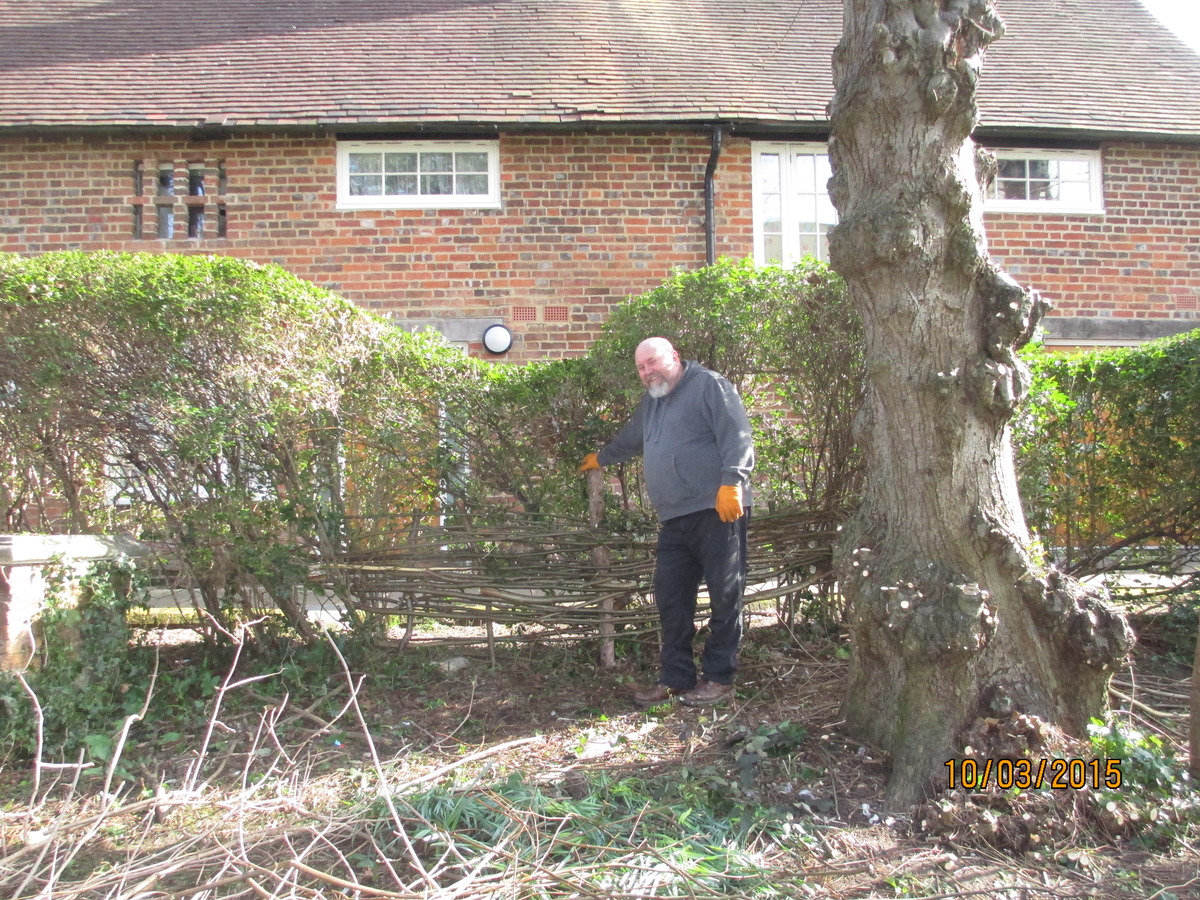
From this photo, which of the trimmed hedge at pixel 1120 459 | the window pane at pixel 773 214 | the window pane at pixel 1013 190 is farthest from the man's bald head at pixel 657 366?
the window pane at pixel 1013 190

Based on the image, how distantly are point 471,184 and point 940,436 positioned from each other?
7160 mm

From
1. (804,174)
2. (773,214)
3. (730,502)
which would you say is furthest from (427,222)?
(730,502)

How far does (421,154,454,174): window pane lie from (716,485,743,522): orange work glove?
6.57 meters

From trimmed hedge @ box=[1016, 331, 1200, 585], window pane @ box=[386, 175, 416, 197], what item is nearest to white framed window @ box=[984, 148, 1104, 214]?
trimmed hedge @ box=[1016, 331, 1200, 585]

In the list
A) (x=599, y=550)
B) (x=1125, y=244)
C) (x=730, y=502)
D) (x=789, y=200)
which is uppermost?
(x=789, y=200)

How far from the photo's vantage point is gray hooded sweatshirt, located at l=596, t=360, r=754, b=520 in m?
4.25

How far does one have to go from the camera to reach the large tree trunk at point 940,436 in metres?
3.36

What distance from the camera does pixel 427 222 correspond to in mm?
9219

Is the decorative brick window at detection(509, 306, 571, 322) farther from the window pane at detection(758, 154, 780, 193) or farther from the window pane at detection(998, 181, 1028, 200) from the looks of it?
the window pane at detection(998, 181, 1028, 200)

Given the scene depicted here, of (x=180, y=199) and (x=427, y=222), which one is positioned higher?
(x=180, y=199)

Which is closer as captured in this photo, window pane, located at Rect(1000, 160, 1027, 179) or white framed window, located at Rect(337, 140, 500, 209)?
white framed window, located at Rect(337, 140, 500, 209)

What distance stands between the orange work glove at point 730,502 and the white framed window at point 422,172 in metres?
Answer: 6.08

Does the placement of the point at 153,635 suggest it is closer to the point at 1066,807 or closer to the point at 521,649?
the point at 521,649
